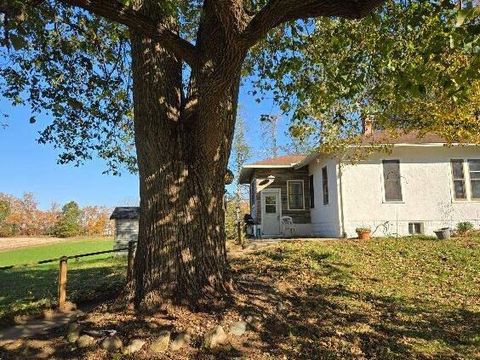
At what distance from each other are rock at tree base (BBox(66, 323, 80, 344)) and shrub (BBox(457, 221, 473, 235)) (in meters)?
14.8

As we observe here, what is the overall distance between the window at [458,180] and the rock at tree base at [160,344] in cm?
1577

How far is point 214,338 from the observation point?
573 centimetres

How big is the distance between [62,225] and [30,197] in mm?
12854

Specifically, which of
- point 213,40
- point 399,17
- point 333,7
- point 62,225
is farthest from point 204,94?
point 62,225

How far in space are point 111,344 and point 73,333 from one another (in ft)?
2.19

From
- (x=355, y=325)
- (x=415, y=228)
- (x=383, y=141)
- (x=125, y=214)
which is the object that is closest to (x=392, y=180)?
(x=383, y=141)

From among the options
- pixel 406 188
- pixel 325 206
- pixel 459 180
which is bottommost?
pixel 325 206

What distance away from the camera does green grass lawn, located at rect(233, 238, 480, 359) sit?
20.2 feet

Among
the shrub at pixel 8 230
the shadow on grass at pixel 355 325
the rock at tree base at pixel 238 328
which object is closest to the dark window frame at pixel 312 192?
the shadow on grass at pixel 355 325

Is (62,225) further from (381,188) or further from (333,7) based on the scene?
(333,7)

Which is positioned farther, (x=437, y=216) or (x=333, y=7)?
(x=437, y=216)

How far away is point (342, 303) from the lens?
8.20m

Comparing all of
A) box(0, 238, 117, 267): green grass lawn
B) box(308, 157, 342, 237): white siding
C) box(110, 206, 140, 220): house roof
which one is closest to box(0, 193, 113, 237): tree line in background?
box(0, 238, 117, 267): green grass lawn

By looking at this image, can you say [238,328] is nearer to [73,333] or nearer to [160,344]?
[160,344]
